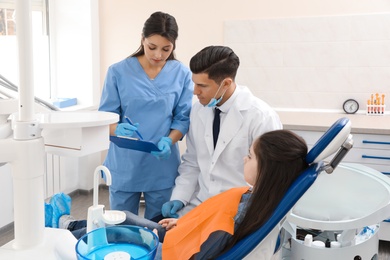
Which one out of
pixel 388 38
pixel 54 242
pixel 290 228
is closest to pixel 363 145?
pixel 388 38

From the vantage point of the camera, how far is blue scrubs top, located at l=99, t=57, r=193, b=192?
2174mm

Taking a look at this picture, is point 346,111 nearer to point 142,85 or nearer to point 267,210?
point 142,85

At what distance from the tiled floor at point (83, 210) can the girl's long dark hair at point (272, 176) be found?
1.74 meters

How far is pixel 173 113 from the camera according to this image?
2270 millimetres

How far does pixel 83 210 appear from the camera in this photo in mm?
3531

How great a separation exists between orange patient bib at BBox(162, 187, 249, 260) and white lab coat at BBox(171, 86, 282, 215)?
0.29 metres

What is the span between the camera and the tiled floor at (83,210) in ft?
9.39

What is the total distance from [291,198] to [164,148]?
88 centimetres

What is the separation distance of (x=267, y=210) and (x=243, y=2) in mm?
2486

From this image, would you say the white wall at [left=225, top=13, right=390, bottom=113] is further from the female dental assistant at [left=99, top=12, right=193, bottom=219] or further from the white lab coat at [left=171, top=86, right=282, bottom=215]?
the white lab coat at [left=171, top=86, right=282, bottom=215]

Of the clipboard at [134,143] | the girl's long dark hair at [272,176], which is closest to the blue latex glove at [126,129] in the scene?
the clipboard at [134,143]

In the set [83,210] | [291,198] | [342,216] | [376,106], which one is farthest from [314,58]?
[291,198]

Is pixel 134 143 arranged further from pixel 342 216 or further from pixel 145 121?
pixel 342 216

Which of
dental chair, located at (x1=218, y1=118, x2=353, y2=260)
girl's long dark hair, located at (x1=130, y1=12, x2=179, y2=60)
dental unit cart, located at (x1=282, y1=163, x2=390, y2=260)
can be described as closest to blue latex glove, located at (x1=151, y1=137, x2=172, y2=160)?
girl's long dark hair, located at (x1=130, y1=12, x2=179, y2=60)
